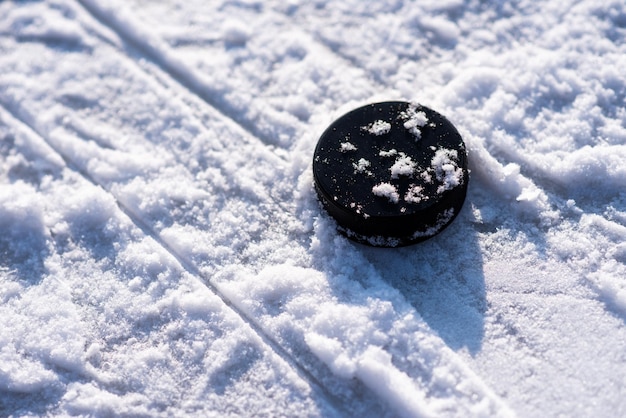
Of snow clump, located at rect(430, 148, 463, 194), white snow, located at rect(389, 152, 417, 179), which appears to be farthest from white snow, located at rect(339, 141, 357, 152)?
snow clump, located at rect(430, 148, 463, 194)

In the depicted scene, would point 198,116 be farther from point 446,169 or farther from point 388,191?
point 446,169

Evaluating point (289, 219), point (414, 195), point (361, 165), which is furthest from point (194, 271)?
point (414, 195)

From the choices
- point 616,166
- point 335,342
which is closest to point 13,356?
point 335,342

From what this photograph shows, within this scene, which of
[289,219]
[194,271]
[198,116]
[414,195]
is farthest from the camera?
[198,116]

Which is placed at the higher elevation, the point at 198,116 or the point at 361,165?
the point at 361,165

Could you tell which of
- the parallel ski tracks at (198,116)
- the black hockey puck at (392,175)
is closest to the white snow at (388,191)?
the black hockey puck at (392,175)

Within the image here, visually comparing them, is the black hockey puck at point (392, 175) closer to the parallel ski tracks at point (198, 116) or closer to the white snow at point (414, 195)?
the white snow at point (414, 195)
